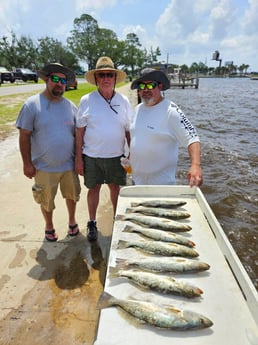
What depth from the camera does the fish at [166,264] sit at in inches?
75.5

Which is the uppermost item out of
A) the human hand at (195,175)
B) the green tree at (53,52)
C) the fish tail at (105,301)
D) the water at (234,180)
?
the green tree at (53,52)

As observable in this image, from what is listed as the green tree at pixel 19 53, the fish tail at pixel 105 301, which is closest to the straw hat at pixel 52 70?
the fish tail at pixel 105 301

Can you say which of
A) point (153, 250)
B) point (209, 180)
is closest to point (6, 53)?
point (209, 180)

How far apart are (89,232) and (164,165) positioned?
5.39ft

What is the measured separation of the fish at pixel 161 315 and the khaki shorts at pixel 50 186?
91.3 inches

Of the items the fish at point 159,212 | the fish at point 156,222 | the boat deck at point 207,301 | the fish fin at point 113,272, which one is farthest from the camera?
the fish at point 159,212

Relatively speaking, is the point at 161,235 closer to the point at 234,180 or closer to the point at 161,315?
the point at 161,315

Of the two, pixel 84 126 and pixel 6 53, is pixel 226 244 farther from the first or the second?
pixel 6 53

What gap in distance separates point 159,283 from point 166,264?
0.64 ft

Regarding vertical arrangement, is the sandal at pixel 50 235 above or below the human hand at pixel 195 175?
below

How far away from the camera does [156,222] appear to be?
8.29 feet

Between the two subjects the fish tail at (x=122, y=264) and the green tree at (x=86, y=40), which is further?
the green tree at (x=86, y=40)

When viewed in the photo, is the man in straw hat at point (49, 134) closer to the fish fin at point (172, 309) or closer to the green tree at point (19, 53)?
the fish fin at point (172, 309)

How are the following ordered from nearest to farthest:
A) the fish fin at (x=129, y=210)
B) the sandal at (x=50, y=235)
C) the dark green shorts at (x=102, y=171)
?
1. the fish fin at (x=129, y=210)
2. the dark green shorts at (x=102, y=171)
3. the sandal at (x=50, y=235)
